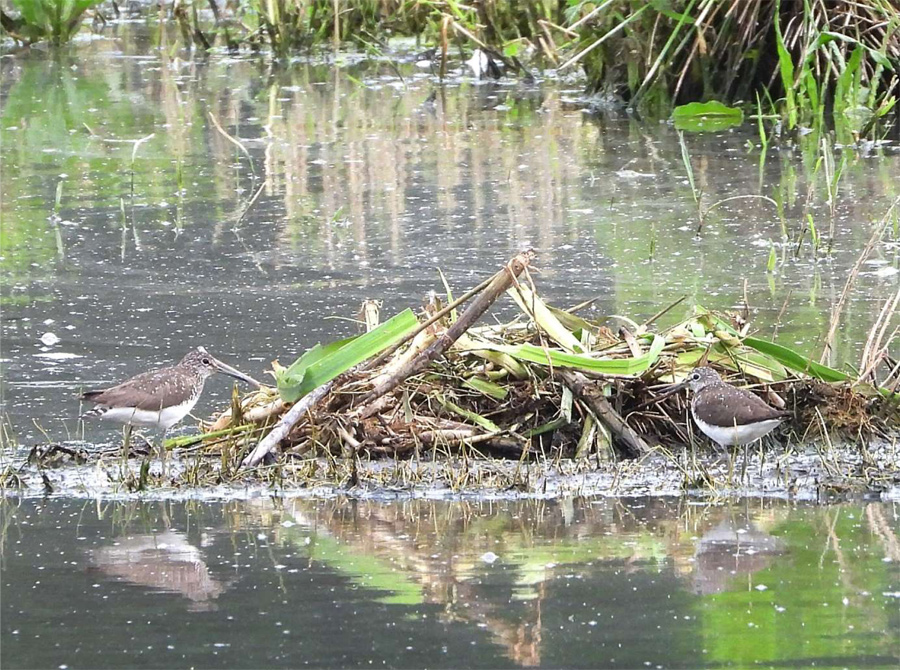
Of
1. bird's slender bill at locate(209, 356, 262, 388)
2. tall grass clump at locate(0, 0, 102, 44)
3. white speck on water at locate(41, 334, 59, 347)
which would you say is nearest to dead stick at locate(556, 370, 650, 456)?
bird's slender bill at locate(209, 356, 262, 388)

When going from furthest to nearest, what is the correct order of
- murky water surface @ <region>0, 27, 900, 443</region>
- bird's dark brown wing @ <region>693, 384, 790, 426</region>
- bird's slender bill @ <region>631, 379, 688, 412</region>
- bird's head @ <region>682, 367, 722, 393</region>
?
murky water surface @ <region>0, 27, 900, 443</region> → bird's slender bill @ <region>631, 379, 688, 412</region> → bird's head @ <region>682, 367, 722, 393</region> → bird's dark brown wing @ <region>693, 384, 790, 426</region>

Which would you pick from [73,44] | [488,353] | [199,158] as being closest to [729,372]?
[488,353]

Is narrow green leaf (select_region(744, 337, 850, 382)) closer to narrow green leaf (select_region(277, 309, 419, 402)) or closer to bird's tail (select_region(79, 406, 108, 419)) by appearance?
narrow green leaf (select_region(277, 309, 419, 402))

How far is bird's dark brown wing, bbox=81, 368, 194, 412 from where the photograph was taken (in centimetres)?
591

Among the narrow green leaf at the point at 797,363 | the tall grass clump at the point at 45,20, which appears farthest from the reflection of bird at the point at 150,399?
the tall grass clump at the point at 45,20

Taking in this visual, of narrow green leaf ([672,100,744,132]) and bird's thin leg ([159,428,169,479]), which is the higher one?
narrow green leaf ([672,100,744,132])

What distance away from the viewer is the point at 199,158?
12641 mm

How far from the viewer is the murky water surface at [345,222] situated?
25.7 ft

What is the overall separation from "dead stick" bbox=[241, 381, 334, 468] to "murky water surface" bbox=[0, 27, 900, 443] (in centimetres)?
87

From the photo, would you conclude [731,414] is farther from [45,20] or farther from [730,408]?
[45,20]

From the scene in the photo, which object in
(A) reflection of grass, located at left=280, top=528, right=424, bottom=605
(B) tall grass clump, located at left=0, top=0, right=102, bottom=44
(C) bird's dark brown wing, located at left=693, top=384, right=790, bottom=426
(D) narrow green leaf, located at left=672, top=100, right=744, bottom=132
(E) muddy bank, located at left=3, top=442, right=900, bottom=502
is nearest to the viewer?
(A) reflection of grass, located at left=280, top=528, right=424, bottom=605

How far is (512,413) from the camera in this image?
6.11 meters

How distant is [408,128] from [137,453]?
844cm

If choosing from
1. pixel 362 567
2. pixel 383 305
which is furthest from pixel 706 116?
pixel 362 567
